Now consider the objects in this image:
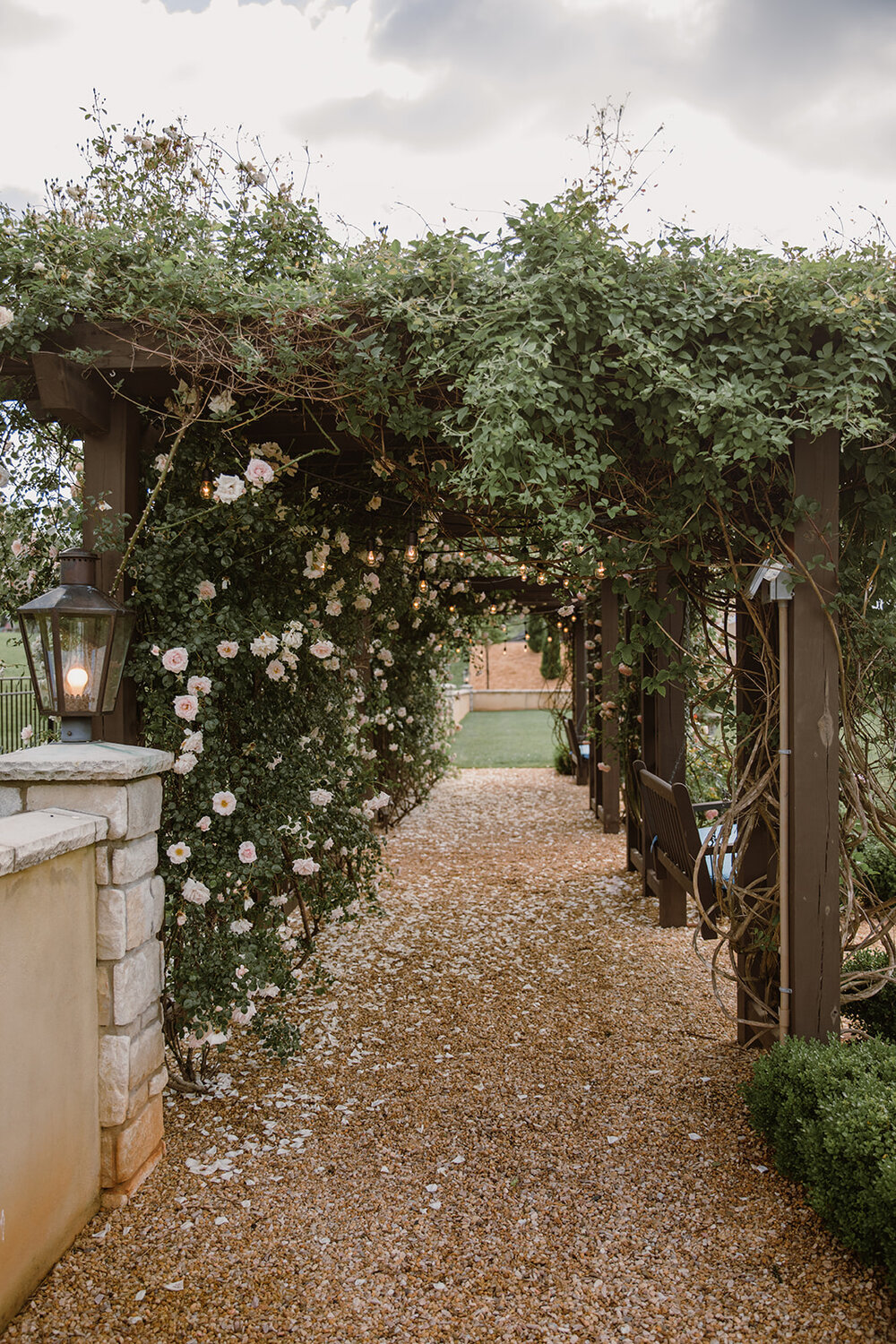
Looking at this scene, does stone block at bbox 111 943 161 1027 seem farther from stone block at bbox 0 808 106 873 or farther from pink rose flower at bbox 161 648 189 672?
pink rose flower at bbox 161 648 189 672

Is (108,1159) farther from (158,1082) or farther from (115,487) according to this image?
(115,487)

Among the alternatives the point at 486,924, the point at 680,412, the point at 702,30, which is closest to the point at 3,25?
the point at 702,30

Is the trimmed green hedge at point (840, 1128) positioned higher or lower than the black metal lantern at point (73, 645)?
lower

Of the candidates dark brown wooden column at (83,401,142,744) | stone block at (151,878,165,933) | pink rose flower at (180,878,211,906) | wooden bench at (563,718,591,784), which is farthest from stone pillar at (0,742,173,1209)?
wooden bench at (563,718,591,784)

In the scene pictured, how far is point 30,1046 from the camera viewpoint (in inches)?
68.5

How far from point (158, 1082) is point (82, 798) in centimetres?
88

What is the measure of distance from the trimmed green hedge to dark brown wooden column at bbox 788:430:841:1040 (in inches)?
5.8

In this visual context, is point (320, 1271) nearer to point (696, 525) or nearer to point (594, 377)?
point (696, 525)

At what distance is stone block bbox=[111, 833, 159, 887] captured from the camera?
2.07 m

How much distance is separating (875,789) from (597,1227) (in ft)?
5.11

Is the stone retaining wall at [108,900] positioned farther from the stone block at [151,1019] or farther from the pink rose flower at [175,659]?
the pink rose flower at [175,659]

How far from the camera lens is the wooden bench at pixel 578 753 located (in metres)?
8.79

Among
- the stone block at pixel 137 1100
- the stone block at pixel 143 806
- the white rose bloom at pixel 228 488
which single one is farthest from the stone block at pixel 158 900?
the white rose bloom at pixel 228 488

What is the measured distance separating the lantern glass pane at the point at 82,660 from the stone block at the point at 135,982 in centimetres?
69
